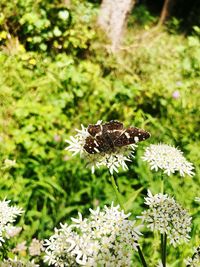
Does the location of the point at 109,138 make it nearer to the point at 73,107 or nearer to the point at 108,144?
the point at 108,144

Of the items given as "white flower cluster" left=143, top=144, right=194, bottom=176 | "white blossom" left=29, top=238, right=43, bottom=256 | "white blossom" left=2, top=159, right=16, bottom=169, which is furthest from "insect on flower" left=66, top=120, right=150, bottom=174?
"white blossom" left=2, top=159, right=16, bottom=169

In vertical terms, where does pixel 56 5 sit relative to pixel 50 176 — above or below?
above

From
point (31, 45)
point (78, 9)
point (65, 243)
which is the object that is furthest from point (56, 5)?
point (65, 243)

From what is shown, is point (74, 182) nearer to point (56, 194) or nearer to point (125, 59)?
point (56, 194)

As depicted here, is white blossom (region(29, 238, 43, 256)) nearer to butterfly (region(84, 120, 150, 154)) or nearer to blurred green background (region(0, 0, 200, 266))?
blurred green background (region(0, 0, 200, 266))

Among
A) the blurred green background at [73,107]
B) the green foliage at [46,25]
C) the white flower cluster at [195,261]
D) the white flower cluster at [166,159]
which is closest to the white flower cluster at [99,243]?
the white flower cluster at [195,261]

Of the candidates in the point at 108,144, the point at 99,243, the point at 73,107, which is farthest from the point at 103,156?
the point at 73,107
